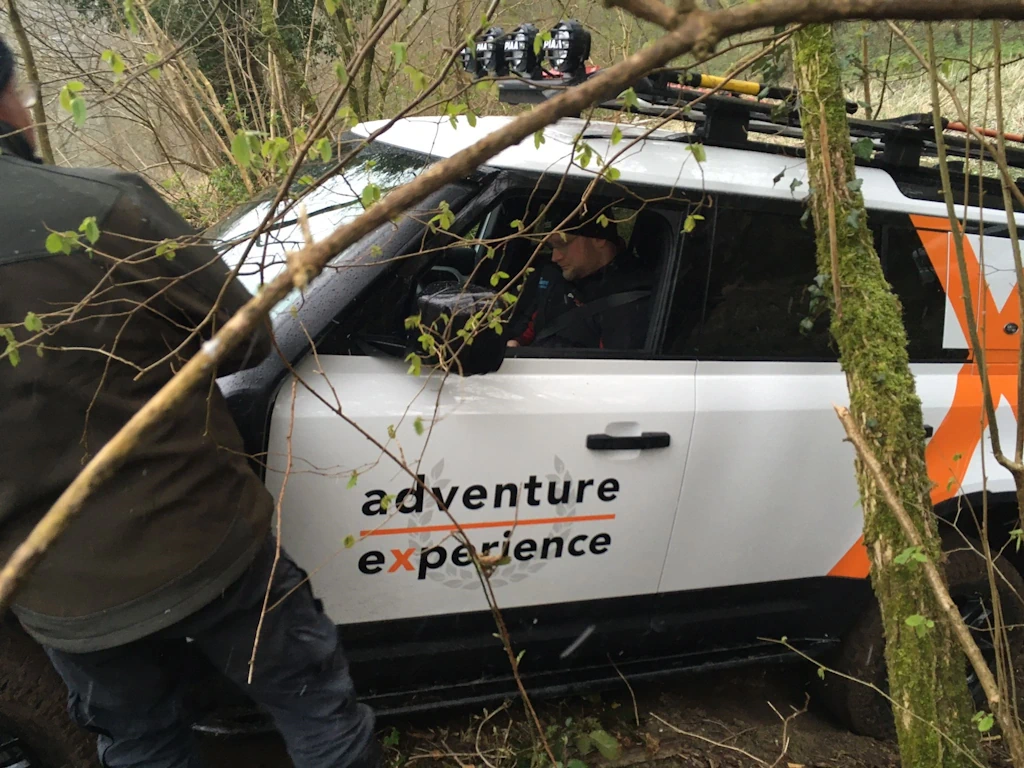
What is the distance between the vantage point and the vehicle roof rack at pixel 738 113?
7.04 ft

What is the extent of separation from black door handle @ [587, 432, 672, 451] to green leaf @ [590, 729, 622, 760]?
96 cm

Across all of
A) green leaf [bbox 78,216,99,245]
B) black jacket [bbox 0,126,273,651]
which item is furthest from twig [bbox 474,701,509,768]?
green leaf [bbox 78,216,99,245]

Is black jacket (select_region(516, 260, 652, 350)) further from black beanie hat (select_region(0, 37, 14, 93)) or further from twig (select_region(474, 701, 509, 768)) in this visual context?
black beanie hat (select_region(0, 37, 14, 93))

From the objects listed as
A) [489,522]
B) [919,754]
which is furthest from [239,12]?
[919,754]

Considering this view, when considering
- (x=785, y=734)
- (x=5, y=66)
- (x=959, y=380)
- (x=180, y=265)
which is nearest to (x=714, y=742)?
(x=785, y=734)

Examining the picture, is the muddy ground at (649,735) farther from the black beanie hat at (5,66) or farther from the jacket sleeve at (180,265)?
the black beanie hat at (5,66)

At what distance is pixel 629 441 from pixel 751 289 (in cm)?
59

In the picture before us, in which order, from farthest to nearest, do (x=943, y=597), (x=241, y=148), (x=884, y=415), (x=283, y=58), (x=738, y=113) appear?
(x=283, y=58) → (x=738, y=113) → (x=884, y=415) → (x=943, y=597) → (x=241, y=148)

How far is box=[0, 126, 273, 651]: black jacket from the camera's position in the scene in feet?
4.47

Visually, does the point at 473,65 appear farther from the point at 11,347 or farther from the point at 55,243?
the point at 11,347

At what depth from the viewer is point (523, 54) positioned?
2.11 meters

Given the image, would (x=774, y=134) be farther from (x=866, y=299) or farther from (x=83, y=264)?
(x=83, y=264)

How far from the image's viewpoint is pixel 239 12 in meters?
7.05

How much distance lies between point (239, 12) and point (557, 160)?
622 centimetres
